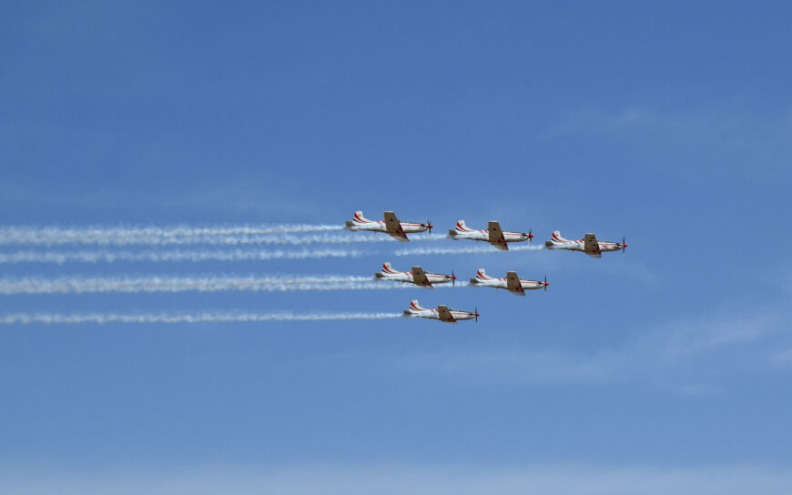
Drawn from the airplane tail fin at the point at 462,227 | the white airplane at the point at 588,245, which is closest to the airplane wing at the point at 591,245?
the white airplane at the point at 588,245

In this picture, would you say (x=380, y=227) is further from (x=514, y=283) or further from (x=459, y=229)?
(x=514, y=283)

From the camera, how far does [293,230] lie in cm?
12031

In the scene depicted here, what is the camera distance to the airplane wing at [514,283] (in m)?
133

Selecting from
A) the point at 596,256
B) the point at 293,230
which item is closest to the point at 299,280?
the point at 293,230

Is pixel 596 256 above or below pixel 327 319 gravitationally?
above

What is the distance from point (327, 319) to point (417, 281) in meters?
10.5

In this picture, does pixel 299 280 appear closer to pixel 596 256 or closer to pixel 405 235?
pixel 405 235

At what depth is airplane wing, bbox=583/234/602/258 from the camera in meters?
132

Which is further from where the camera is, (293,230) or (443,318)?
(443,318)

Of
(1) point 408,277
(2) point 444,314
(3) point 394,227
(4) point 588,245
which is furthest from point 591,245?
(3) point 394,227

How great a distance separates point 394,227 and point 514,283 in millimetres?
17680

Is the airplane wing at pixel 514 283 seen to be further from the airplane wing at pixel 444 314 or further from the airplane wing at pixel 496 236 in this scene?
the airplane wing at pixel 444 314

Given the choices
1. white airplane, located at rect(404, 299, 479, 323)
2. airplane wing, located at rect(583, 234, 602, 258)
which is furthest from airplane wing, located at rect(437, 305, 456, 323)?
airplane wing, located at rect(583, 234, 602, 258)

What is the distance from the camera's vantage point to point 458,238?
419ft
